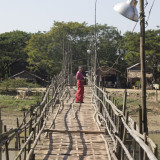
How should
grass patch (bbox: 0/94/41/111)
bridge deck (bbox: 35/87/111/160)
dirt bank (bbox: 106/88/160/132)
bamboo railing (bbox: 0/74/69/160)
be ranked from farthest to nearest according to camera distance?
grass patch (bbox: 0/94/41/111), dirt bank (bbox: 106/88/160/132), bridge deck (bbox: 35/87/111/160), bamboo railing (bbox: 0/74/69/160)

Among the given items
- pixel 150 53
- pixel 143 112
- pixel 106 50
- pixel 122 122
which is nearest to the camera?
pixel 122 122

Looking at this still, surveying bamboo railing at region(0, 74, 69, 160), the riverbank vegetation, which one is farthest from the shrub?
bamboo railing at region(0, 74, 69, 160)

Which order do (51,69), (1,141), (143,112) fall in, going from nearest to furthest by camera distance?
(1,141) → (143,112) → (51,69)

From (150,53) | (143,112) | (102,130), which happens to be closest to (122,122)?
(143,112)

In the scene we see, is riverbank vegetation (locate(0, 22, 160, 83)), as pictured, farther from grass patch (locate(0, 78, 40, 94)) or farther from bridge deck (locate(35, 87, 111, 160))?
bridge deck (locate(35, 87, 111, 160))

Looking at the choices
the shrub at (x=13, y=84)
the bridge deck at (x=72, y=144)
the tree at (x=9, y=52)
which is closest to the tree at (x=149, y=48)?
the shrub at (x=13, y=84)

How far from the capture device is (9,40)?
30125mm

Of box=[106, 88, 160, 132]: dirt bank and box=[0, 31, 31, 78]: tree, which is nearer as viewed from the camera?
box=[106, 88, 160, 132]: dirt bank

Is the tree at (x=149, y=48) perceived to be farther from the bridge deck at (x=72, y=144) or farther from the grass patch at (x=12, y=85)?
the bridge deck at (x=72, y=144)

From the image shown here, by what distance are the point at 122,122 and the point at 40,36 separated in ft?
81.2

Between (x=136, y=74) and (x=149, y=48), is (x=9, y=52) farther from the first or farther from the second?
(x=149, y=48)

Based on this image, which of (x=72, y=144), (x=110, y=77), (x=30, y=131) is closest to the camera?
(x=72, y=144)

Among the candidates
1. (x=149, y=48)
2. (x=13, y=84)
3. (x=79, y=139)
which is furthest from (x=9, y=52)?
(x=79, y=139)

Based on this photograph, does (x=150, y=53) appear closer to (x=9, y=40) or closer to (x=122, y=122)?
(x=9, y=40)
